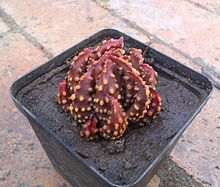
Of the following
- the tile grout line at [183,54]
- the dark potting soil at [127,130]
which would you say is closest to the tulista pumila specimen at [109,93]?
the dark potting soil at [127,130]

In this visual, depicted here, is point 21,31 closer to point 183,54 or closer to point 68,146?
point 183,54

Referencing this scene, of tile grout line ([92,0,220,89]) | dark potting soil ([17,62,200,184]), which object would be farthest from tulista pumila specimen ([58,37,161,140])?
tile grout line ([92,0,220,89])

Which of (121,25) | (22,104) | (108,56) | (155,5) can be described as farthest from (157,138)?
(155,5)

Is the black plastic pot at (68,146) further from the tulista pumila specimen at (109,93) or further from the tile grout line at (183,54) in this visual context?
the tile grout line at (183,54)

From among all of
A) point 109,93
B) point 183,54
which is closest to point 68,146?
point 109,93

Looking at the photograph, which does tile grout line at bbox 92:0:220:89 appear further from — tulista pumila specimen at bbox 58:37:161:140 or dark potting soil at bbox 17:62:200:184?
tulista pumila specimen at bbox 58:37:161:140
